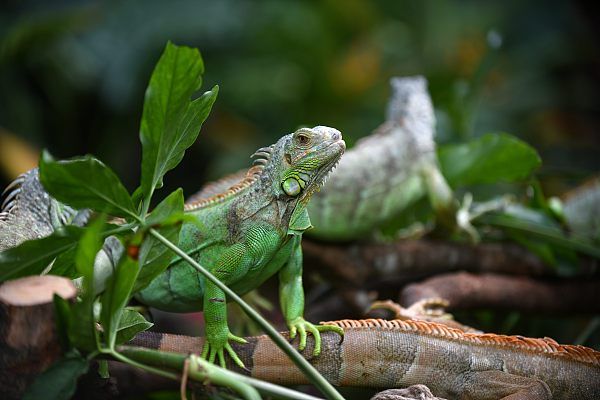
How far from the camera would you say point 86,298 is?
1.85 meters

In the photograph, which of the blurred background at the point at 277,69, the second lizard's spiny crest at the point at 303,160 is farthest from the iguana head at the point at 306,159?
the blurred background at the point at 277,69

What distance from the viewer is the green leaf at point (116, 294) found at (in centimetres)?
190

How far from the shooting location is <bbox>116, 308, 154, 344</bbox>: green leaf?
2100 millimetres

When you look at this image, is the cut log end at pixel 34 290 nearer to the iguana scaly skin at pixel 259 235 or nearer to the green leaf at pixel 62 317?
the green leaf at pixel 62 317

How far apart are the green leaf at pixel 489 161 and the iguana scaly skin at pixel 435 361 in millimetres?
1558

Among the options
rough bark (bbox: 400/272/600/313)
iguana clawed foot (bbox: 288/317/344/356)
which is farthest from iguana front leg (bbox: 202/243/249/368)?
rough bark (bbox: 400/272/600/313)

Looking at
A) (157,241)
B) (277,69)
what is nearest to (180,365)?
(157,241)

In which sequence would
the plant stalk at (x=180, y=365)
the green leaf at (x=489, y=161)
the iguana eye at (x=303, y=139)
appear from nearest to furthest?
the plant stalk at (x=180, y=365) < the iguana eye at (x=303, y=139) < the green leaf at (x=489, y=161)

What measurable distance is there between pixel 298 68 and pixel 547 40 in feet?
9.65

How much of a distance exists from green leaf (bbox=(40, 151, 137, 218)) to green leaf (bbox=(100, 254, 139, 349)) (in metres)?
0.21

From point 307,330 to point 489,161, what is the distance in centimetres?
215

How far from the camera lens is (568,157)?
282 inches

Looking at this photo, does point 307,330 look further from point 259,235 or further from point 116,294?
point 116,294

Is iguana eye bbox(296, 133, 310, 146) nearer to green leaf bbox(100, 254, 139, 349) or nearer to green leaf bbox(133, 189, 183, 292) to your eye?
green leaf bbox(133, 189, 183, 292)
